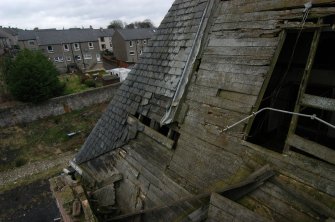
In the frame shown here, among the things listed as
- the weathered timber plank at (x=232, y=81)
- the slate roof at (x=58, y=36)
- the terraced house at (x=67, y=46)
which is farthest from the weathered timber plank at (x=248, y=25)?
the slate roof at (x=58, y=36)

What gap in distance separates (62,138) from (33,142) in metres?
2.24

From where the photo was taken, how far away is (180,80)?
5.16 metres

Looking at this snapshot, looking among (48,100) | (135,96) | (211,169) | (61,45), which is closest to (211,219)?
(211,169)

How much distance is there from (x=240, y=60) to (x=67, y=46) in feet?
148

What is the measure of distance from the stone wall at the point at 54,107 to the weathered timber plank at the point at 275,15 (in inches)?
896

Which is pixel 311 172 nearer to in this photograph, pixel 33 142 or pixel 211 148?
pixel 211 148

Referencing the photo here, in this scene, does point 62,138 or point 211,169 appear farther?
point 62,138

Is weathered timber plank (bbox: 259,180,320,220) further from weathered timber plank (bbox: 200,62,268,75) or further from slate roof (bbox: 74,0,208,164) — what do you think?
slate roof (bbox: 74,0,208,164)

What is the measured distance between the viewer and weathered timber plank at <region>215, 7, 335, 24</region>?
3424 mm

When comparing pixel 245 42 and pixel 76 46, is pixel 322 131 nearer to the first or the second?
pixel 245 42

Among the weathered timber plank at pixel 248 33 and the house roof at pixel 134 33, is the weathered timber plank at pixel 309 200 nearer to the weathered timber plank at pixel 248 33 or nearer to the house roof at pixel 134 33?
the weathered timber plank at pixel 248 33

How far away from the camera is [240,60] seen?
418 cm

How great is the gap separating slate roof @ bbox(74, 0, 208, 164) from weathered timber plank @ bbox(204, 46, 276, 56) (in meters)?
0.67

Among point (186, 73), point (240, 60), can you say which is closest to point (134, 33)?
point (186, 73)
